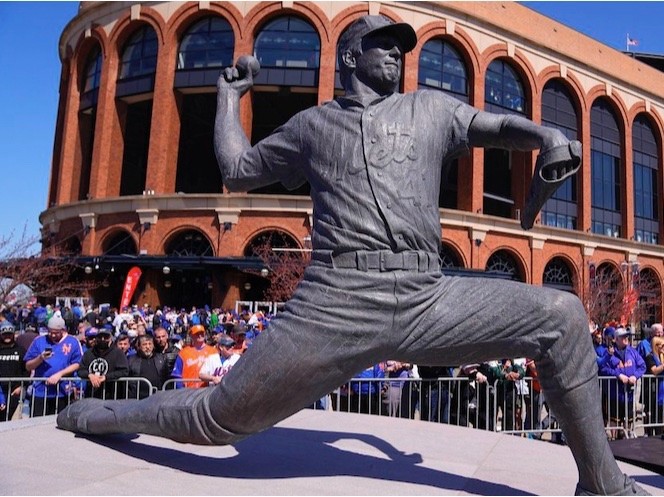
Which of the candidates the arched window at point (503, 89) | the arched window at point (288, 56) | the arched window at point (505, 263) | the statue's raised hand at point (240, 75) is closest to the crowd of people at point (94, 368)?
the statue's raised hand at point (240, 75)

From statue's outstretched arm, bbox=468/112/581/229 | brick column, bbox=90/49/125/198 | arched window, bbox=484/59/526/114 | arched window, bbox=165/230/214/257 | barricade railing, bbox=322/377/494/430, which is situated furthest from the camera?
arched window, bbox=484/59/526/114

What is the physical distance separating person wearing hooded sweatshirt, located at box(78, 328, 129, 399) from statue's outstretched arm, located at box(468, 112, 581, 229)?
5.26m

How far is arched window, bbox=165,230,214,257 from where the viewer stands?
26547 millimetres

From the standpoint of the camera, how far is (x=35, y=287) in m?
27.6

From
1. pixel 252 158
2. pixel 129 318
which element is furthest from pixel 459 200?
pixel 252 158

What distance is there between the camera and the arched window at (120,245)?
90.1ft

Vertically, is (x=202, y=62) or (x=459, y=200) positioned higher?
(x=202, y=62)

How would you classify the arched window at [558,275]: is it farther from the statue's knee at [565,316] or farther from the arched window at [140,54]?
the statue's knee at [565,316]

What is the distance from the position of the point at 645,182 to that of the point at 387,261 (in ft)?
131

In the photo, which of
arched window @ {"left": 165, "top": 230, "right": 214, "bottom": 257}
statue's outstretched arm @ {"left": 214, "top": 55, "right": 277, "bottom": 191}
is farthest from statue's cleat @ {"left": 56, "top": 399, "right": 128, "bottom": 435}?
arched window @ {"left": 165, "top": 230, "right": 214, "bottom": 257}

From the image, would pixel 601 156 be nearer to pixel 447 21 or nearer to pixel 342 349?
pixel 447 21

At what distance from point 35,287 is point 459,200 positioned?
19778 millimetres

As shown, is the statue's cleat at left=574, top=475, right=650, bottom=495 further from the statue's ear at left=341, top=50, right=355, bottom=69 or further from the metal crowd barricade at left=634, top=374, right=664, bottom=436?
the metal crowd barricade at left=634, top=374, right=664, bottom=436

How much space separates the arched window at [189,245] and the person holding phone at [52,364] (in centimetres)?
1920
